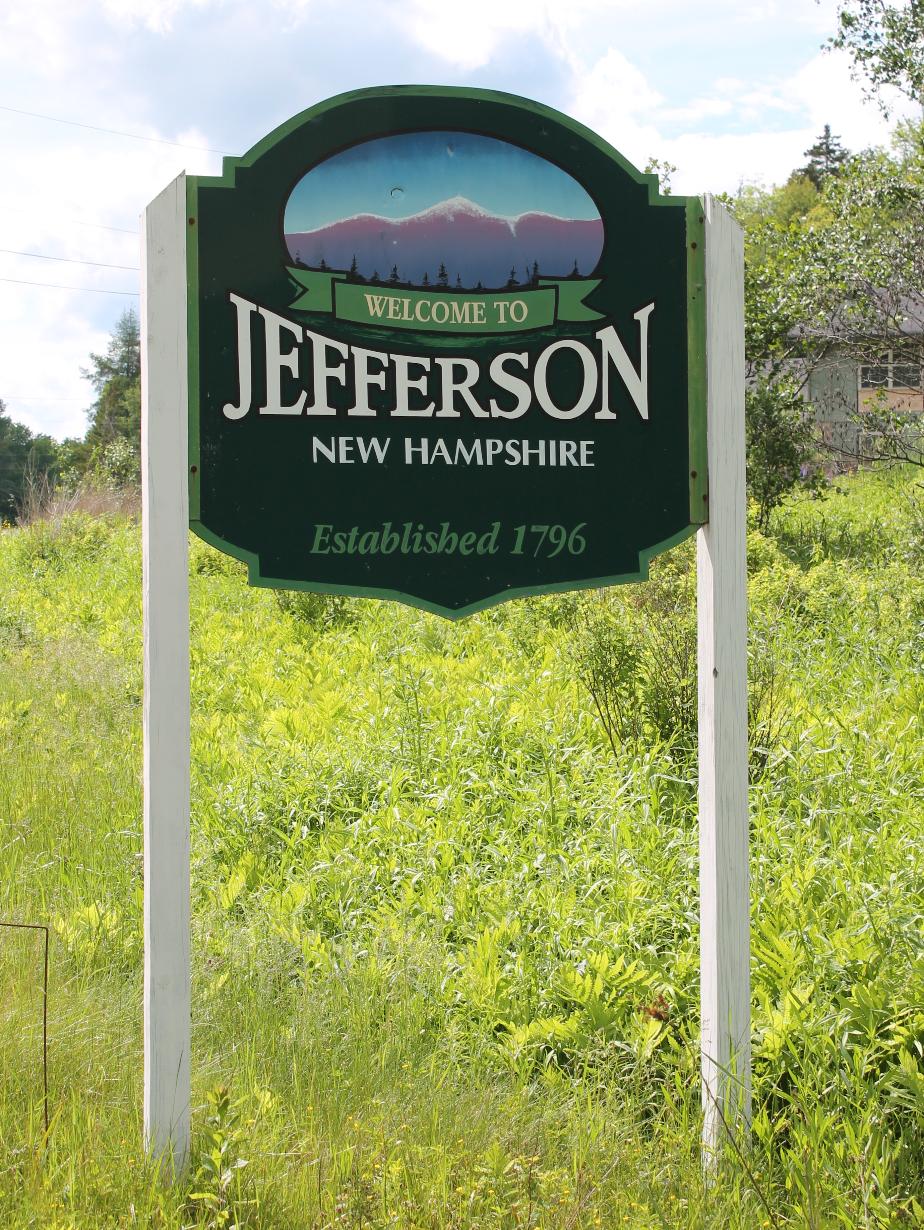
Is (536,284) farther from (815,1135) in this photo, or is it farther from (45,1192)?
(45,1192)

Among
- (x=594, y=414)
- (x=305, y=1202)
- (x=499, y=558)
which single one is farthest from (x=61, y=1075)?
(x=594, y=414)

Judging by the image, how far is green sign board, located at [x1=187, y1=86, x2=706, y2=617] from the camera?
2.57 metres

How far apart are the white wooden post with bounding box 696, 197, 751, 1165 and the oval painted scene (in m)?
0.42

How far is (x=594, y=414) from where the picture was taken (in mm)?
2729

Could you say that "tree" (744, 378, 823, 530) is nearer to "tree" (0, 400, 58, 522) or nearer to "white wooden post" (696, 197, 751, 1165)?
"white wooden post" (696, 197, 751, 1165)

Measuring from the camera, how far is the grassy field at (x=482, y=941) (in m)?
2.42

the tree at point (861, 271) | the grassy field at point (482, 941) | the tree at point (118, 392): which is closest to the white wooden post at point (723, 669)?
the grassy field at point (482, 941)

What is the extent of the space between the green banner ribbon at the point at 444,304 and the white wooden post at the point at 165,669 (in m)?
0.29

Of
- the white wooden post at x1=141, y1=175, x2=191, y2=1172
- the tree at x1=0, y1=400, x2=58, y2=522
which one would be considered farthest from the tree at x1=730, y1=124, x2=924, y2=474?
the tree at x1=0, y1=400, x2=58, y2=522

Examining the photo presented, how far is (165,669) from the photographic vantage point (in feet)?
8.27

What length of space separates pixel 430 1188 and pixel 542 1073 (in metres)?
0.67

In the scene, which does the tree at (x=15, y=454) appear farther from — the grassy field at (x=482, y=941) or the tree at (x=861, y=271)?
the grassy field at (x=482, y=941)

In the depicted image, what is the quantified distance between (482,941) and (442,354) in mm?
1700

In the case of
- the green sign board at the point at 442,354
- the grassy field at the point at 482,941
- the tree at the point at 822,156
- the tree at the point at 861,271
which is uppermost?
the tree at the point at 822,156
